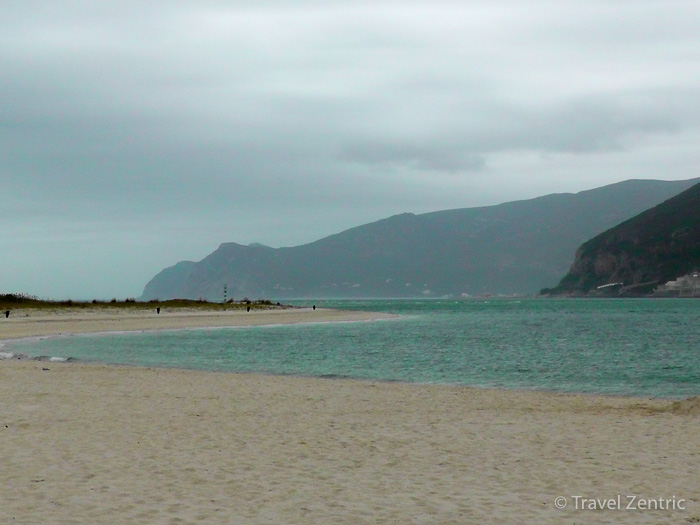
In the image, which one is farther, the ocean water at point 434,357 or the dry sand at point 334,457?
the ocean water at point 434,357

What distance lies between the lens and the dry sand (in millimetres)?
8961

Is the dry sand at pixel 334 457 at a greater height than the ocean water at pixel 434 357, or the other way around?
the dry sand at pixel 334 457

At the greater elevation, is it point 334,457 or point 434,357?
point 334,457

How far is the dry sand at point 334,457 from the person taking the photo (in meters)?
8.96

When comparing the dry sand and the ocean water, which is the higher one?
the dry sand

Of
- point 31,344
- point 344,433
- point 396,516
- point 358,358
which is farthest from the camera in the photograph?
point 31,344

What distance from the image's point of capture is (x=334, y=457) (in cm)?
1238

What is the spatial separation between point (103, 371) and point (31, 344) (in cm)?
1997

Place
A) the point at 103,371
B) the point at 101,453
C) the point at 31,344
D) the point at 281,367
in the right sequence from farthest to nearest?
the point at 31,344, the point at 281,367, the point at 103,371, the point at 101,453

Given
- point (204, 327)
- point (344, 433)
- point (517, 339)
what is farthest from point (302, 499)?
point (204, 327)

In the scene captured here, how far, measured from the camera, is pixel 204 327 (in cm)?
7038

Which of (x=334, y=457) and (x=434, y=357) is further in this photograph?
(x=434, y=357)

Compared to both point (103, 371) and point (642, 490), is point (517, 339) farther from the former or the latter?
point (642, 490)

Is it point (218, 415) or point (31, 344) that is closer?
point (218, 415)
